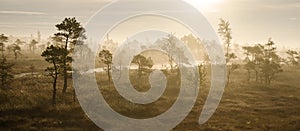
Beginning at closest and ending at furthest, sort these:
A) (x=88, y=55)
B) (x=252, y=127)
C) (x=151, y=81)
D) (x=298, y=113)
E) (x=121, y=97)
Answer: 1. (x=252, y=127)
2. (x=298, y=113)
3. (x=121, y=97)
4. (x=151, y=81)
5. (x=88, y=55)

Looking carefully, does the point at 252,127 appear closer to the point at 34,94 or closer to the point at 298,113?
the point at 298,113

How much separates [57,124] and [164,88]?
33.5m

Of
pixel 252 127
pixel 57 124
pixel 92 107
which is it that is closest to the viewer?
pixel 57 124

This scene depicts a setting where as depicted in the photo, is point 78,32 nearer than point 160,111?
No

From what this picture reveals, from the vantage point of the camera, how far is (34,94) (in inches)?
1929

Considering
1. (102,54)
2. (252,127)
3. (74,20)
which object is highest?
(74,20)

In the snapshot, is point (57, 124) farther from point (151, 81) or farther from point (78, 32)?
point (151, 81)

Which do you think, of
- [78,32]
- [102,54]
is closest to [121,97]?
[78,32]

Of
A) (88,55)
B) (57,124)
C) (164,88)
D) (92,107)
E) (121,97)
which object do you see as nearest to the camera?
(57,124)

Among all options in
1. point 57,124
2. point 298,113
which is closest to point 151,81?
point 298,113

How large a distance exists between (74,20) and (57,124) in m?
17.3

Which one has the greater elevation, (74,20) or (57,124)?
(74,20)

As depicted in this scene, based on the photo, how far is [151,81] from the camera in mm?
75188

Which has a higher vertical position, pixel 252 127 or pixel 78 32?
pixel 78 32
